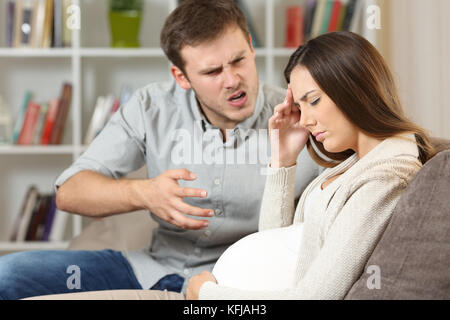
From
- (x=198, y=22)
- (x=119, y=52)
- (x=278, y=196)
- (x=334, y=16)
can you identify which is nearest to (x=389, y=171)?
(x=278, y=196)

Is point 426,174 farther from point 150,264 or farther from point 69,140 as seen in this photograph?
point 69,140

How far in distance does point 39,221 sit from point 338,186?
203 cm

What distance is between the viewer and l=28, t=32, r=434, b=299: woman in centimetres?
84

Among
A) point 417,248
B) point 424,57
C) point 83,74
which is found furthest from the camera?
point 83,74

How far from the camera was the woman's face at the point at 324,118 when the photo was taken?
1012mm

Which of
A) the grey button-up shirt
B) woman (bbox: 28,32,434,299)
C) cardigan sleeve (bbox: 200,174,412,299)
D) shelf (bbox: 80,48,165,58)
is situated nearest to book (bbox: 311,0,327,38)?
shelf (bbox: 80,48,165,58)

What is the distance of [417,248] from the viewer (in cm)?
80

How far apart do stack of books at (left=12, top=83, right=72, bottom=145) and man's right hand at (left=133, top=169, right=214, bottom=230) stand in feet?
5.24

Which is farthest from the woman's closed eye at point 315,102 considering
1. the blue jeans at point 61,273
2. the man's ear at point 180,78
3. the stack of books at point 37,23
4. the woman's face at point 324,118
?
the stack of books at point 37,23

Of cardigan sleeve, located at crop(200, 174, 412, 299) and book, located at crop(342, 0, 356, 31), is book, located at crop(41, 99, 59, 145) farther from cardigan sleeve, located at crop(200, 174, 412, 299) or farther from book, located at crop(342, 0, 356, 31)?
cardigan sleeve, located at crop(200, 174, 412, 299)

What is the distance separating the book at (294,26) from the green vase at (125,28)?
691 millimetres

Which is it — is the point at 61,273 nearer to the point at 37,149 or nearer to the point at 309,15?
the point at 37,149

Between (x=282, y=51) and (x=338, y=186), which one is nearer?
(x=338, y=186)
